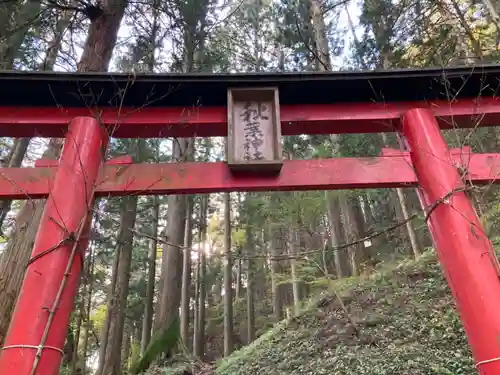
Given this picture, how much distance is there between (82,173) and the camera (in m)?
3.62

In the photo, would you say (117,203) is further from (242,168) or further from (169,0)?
(242,168)

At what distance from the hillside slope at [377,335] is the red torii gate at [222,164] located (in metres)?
3.06

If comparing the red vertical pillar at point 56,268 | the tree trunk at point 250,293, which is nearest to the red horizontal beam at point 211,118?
the red vertical pillar at point 56,268

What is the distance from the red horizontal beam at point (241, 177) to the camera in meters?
3.76

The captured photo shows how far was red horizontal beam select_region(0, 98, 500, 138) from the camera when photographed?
4.11 metres

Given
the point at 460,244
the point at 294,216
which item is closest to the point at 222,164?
the point at 460,244

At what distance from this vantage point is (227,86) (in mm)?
4137

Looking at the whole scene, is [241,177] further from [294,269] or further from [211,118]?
[294,269]

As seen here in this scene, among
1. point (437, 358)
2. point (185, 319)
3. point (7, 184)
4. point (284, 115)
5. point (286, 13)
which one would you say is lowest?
point (437, 358)

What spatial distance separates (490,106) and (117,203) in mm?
10673

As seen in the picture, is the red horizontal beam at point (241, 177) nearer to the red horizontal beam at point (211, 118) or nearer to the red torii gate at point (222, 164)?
the red torii gate at point (222, 164)

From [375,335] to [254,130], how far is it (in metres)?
5.15

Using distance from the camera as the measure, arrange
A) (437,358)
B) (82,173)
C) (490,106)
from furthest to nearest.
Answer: (437,358)
(490,106)
(82,173)

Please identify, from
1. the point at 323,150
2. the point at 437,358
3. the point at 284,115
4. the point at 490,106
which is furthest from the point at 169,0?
the point at 437,358
